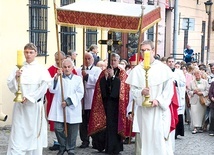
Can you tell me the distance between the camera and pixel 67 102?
934 centimetres

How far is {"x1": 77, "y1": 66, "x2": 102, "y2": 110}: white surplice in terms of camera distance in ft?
34.2

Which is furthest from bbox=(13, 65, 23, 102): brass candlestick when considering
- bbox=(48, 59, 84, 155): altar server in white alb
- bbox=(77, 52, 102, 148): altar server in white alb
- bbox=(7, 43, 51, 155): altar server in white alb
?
bbox=(77, 52, 102, 148): altar server in white alb

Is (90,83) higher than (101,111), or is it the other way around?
(90,83)

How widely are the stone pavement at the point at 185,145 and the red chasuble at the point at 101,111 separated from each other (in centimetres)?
49

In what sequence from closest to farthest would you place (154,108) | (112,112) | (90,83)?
(154,108)
(112,112)
(90,83)

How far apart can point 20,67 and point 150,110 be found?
1953 mm

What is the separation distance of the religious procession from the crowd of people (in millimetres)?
14

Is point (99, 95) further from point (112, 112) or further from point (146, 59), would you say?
point (146, 59)

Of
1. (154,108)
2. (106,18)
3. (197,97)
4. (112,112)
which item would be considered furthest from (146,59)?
(197,97)

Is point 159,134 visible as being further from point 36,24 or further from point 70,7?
point 36,24

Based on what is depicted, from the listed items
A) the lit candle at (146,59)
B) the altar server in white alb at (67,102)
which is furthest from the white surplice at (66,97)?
the lit candle at (146,59)

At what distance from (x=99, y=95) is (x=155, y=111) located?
2229mm

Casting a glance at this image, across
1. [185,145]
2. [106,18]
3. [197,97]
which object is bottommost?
[185,145]

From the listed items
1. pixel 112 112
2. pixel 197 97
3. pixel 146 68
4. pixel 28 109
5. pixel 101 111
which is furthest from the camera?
pixel 197 97
